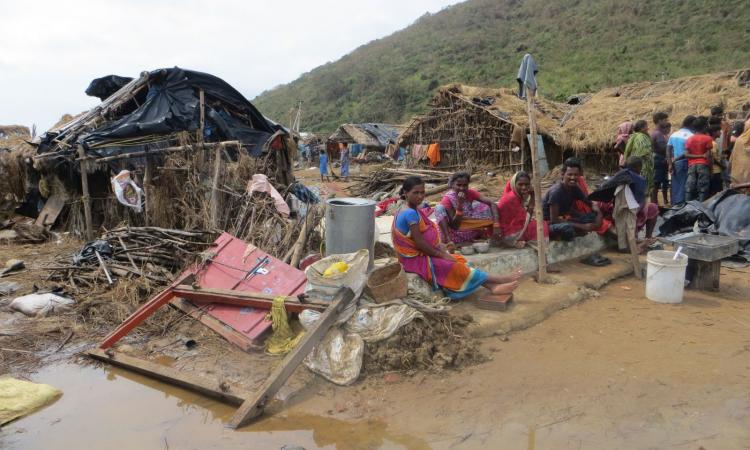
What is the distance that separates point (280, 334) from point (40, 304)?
10.00 ft

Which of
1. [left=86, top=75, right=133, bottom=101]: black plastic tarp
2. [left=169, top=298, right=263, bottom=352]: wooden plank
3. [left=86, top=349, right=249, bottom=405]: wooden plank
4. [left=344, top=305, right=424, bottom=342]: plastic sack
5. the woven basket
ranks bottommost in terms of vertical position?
[left=86, top=349, right=249, bottom=405]: wooden plank

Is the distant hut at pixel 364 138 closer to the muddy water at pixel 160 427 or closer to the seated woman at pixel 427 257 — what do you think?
the seated woman at pixel 427 257

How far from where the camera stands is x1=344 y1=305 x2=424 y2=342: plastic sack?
3.97 m

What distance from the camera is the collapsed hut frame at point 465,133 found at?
54.6ft

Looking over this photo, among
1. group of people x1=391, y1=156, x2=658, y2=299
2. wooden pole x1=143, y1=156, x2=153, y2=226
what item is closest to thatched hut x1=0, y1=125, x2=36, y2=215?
wooden pole x1=143, y1=156, x2=153, y2=226

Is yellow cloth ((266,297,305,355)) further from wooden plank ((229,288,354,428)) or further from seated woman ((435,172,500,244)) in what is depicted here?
seated woman ((435,172,500,244))

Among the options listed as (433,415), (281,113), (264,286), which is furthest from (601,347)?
(281,113)

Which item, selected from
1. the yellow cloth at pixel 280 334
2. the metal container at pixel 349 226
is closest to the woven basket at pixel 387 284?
the metal container at pixel 349 226

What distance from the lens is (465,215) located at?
6172mm

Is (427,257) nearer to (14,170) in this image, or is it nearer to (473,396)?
(473,396)

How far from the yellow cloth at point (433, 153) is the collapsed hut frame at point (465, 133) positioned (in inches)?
6.7

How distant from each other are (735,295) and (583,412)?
10.6ft

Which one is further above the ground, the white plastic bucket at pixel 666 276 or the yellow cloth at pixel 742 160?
the yellow cloth at pixel 742 160

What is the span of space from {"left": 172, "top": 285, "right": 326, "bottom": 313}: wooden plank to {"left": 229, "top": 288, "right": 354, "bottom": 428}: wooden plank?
170mm
